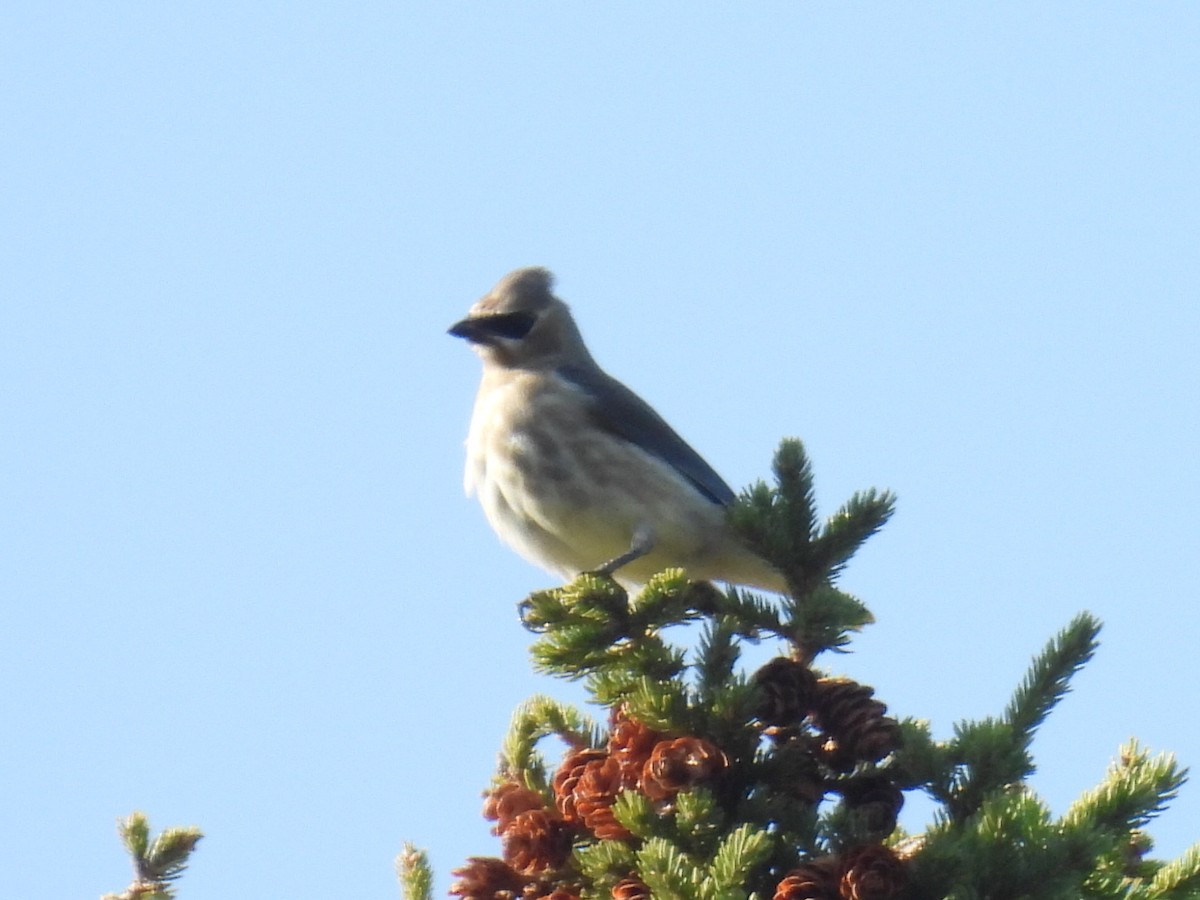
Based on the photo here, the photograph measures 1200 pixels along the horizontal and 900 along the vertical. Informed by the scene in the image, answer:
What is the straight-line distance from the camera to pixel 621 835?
2.82 m

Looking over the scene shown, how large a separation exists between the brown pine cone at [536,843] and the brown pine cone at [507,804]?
0.06m

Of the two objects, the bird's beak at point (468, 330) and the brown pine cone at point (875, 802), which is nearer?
the brown pine cone at point (875, 802)

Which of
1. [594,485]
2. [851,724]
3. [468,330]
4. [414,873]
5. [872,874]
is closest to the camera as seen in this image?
[872,874]

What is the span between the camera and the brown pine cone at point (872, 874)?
2566 millimetres

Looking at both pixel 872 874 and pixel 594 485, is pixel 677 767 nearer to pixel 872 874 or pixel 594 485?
pixel 872 874

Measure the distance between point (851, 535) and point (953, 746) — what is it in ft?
1.83

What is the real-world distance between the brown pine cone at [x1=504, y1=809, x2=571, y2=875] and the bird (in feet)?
8.01

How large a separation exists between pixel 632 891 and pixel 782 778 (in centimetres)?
41

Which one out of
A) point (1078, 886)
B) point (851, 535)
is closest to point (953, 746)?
point (1078, 886)

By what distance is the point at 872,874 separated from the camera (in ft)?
8.44

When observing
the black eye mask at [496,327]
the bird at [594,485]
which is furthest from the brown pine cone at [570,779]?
the black eye mask at [496,327]

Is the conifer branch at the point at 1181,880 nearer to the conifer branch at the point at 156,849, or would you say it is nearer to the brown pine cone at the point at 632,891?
the brown pine cone at the point at 632,891

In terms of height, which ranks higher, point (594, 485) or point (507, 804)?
point (594, 485)

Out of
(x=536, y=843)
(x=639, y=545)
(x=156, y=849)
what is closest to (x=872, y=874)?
(x=536, y=843)
